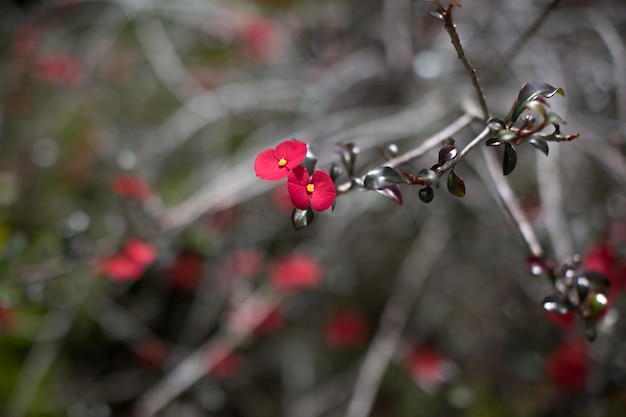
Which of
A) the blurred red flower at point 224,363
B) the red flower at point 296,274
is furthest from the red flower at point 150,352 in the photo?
the red flower at point 296,274

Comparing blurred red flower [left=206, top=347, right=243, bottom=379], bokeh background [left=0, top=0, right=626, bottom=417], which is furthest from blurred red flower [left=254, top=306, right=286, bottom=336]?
blurred red flower [left=206, top=347, right=243, bottom=379]

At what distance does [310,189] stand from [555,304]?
17.6 inches

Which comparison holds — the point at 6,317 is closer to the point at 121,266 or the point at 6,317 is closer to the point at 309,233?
the point at 121,266

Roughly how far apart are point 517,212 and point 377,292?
3.96 ft

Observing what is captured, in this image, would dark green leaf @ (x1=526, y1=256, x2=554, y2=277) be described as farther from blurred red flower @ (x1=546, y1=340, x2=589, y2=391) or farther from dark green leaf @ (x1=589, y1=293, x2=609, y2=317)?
blurred red flower @ (x1=546, y1=340, x2=589, y2=391)

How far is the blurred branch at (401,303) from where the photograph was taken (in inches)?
61.9

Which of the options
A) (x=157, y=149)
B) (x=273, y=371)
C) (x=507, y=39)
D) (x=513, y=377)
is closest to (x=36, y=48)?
(x=157, y=149)

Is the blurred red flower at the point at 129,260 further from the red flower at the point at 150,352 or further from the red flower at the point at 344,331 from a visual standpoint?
the red flower at the point at 344,331

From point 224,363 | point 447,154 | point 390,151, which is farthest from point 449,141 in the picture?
point 224,363

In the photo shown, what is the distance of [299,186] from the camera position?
2.45 ft

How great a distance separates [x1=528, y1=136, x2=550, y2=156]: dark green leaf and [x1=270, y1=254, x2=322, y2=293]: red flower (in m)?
1.03

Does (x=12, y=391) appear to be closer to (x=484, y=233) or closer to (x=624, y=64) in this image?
(x=484, y=233)

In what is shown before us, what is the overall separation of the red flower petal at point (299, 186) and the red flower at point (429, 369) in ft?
3.45

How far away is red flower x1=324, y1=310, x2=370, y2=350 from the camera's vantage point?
6.55ft
